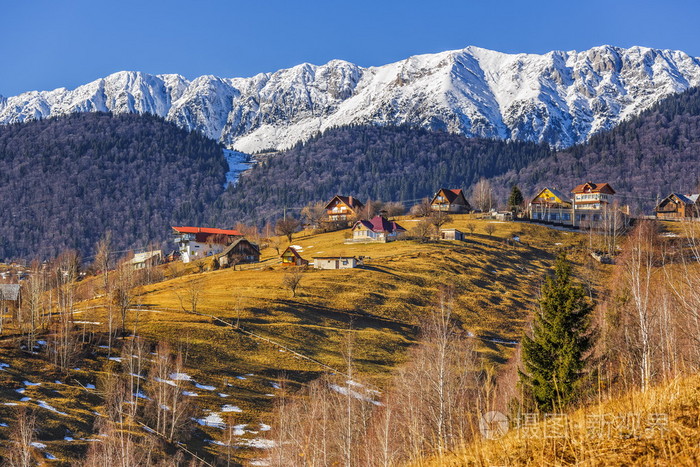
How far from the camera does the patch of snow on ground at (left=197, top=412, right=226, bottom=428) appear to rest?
5838cm

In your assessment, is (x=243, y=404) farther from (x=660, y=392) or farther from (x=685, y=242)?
(x=685, y=242)

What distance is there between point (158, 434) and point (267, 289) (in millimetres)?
51311

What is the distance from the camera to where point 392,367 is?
7662 cm

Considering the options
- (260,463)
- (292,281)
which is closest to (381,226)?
(292,281)

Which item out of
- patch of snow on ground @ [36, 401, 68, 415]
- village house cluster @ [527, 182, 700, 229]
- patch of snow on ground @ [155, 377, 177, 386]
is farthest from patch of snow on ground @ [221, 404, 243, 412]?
village house cluster @ [527, 182, 700, 229]

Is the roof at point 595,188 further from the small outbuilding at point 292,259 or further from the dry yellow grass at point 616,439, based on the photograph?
the dry yellow grass at point 616,439

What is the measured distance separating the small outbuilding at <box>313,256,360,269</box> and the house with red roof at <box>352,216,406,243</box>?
3077cm

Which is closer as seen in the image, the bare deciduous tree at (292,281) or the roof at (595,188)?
the bare deciduous tree at (292,281)

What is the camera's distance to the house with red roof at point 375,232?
154m

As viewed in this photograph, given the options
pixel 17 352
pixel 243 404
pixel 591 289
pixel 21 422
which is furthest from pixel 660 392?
pixel 591 289

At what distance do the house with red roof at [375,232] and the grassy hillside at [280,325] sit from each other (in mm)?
9740

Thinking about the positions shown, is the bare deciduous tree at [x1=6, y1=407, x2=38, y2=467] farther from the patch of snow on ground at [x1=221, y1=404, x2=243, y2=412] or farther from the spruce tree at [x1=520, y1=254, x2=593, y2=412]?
the spruce tree at [x1=520, y1=254, x2=593, y2=412]

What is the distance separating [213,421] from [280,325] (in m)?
29.1

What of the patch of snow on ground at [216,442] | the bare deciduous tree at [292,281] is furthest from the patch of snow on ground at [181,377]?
the bare deciduous tree at [292,281]
